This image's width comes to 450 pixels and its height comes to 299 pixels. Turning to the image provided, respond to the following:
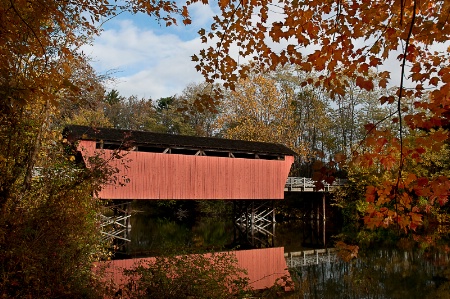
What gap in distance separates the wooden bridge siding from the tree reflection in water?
677 centimetres

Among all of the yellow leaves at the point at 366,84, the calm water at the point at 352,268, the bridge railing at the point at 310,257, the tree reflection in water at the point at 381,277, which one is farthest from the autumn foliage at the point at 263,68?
the bridge railing at the point at 310,257

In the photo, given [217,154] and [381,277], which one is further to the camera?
[217,154]

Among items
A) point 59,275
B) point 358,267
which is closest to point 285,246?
point 358,267

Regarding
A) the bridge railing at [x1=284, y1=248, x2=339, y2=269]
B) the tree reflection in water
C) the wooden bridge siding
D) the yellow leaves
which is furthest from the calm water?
the yellow leaves

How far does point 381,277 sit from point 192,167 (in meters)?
9.08

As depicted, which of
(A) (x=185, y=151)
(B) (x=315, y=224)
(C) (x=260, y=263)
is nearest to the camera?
(C) (x=260, y=263)

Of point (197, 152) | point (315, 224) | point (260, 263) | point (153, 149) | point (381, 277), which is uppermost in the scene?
point (153, 149)

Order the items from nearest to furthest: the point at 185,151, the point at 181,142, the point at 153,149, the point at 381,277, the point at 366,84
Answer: the point at 366,84 → the point at 381,277 → the point at 181,142 → the point at 153,149 → the point at 185,151

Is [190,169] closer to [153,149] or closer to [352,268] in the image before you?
[153,149]

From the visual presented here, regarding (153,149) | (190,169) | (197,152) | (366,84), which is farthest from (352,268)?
(153,149)

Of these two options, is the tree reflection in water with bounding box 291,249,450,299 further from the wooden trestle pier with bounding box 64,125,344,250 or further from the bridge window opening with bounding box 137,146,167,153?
the bridge window opening with bounding box 137,146,167,153

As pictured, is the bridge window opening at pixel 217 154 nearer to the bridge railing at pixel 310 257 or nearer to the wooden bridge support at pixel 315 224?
the wooden bridge support at pixel 315 224

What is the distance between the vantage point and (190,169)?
55.2 feet

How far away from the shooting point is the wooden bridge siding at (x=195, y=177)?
15.7 m
